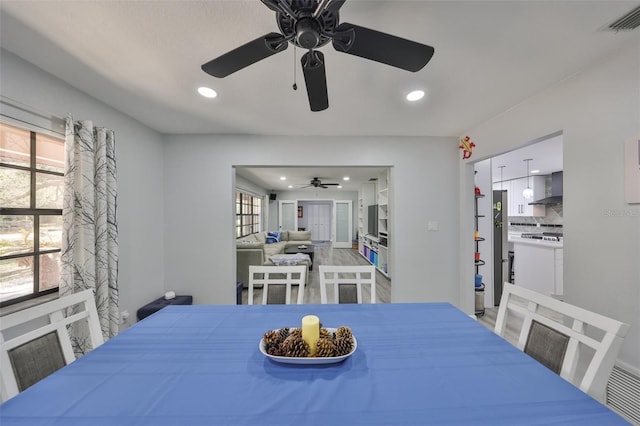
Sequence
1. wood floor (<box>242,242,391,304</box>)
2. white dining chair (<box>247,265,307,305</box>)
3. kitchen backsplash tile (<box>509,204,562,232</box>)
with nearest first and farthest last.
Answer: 1. white dining chair (<box>247,265,307,305</box>)
2. wood floor (<box>242,242,391,304</box>)
3. kitchen backsplash tile (<box>509,204,562,232</box>)

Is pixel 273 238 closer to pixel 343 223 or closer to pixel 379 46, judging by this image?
pixel 343 223

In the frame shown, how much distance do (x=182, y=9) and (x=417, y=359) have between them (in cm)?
191

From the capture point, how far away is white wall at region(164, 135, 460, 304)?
2.86 m

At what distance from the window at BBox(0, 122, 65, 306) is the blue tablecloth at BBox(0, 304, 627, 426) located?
125cm

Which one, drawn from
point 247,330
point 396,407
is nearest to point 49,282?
point 247,330

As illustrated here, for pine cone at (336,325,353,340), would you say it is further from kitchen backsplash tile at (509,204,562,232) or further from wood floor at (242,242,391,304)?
kitchen backsplash tile at (509,204,562,232)

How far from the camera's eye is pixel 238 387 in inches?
31.4

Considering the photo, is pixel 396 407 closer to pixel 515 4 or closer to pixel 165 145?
pixel 515 4

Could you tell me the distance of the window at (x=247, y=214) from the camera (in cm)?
619

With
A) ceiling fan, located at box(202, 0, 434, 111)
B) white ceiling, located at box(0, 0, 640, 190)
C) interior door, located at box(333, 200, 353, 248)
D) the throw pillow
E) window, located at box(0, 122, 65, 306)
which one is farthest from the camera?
interior door, located at box(333, 200, 353, 248)

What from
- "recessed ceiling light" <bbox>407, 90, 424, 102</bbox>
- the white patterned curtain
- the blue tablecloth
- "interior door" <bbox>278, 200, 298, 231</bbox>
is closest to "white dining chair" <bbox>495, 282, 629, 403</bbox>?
the blue tablecloth

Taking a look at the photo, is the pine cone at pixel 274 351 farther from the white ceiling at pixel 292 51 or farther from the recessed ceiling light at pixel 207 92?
the recessed ceiling light at pixel 207 92

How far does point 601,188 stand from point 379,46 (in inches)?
67.0

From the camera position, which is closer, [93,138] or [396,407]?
[396,407]
